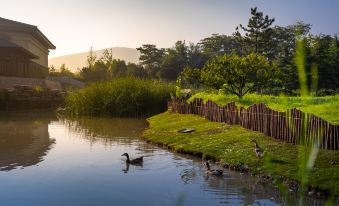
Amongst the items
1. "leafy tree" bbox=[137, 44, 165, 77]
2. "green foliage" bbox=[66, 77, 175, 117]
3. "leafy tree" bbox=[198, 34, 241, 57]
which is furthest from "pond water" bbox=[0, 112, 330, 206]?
"leafy tree" bbox=[198, 34, 241, 57]

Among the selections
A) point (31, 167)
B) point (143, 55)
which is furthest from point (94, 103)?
point (143, 55)

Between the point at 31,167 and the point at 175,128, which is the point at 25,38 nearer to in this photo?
the point at 175,128

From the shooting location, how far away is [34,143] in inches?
740

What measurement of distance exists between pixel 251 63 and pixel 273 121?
1083cm

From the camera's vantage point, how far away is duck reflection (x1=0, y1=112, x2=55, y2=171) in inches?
572

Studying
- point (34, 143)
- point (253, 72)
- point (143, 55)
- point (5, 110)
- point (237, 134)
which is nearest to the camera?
point (237, 134)

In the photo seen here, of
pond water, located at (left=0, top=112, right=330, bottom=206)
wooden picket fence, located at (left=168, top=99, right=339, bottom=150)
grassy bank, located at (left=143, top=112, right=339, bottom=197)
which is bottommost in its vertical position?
pond water, located at (left=0, top=112, right=330, bottom=206)

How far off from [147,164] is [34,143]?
6.97 metres

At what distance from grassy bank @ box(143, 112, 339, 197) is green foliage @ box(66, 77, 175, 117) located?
1071 cm

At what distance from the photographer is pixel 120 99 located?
1288 inches

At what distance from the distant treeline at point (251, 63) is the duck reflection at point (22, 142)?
9.45 metres

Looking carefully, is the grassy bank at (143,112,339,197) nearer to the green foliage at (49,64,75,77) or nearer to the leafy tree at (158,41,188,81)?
the leafy tree at (158,41,188,81)

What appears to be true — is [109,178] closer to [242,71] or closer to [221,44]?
[242,71]

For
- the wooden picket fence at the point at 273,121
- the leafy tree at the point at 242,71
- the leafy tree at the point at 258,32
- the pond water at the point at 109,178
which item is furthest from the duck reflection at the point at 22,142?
the leafy tree at the point at 258,32
